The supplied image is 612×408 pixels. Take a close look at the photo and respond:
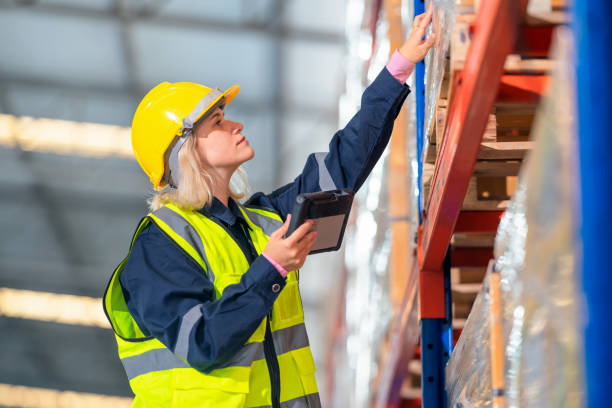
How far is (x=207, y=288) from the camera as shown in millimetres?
2746

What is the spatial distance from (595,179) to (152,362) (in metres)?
1.84

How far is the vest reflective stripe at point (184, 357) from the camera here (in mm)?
2754

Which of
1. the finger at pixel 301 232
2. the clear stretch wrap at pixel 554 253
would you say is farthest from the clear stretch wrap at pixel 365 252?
the clear stretch wrap at pixel 554 253

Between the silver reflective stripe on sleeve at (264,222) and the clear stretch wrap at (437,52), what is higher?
the clear stretch wrap at (437,52)

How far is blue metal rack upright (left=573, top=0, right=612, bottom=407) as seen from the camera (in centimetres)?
126

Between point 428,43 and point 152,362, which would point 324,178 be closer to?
point 428,43

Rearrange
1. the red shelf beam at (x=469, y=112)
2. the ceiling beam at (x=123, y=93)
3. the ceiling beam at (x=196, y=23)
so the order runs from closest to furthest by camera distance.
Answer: the red shelf beam at (x=469, y=112) < the ceiling beam at (x=196, y=23) < the ceiling beam at (x=123, y=93)

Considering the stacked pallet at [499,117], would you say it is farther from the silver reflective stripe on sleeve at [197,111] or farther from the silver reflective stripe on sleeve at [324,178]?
the silver reflective stripe on sleeve at [197,111]

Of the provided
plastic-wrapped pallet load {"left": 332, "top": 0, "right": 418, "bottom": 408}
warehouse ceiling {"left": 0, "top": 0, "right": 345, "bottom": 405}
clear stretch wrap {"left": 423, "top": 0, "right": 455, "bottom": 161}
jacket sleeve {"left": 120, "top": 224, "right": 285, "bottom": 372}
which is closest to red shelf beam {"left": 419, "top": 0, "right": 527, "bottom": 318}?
clear stretch wrap {"left": 423, "top": 0, "right": 455, "bottom": 161}

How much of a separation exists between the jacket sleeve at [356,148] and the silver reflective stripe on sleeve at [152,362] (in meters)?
0.83

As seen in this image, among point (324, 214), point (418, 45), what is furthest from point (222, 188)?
point (418, 45)

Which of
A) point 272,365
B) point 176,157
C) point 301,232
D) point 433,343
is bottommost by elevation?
point 433,343

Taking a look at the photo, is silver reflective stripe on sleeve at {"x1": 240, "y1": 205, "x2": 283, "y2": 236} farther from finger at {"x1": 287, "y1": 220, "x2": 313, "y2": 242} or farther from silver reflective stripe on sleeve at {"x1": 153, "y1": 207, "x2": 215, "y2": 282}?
finger at {"x1": 287, "y1": 220, "x2": 313, "y2": 242}

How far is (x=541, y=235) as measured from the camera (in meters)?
1.55
